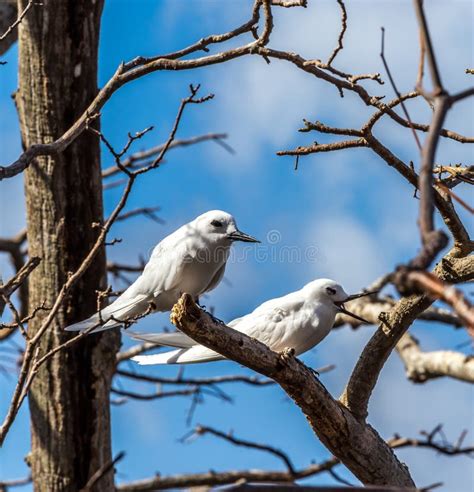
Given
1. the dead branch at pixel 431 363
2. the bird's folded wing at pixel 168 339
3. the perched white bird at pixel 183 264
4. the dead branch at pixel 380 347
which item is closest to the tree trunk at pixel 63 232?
the perched white bird at pixel 183 264

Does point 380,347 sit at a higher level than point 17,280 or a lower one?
lower

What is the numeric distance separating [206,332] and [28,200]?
236cm

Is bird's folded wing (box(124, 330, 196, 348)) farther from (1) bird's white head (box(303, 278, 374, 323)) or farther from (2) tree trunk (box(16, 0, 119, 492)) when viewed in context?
(2) tree trunk (box(16, 0, 119, 492))

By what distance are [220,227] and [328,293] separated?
739 millimetres

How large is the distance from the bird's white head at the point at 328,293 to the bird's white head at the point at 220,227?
54 cm

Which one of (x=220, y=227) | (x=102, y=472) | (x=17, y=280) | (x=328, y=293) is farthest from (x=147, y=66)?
(x=102, y=472)

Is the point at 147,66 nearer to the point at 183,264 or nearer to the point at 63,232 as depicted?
the point at 183,264

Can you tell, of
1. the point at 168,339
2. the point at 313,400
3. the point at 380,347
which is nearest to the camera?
the point at 313,400

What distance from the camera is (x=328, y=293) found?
15.5 feet

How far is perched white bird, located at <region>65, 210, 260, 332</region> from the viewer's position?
4352 mm

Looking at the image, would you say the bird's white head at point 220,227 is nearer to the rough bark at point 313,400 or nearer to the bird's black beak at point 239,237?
the bird's black beak at point 239,237

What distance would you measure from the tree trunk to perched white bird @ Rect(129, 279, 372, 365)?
30.6 inches

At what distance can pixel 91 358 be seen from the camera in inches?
209

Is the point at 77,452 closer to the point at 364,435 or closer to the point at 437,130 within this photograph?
the point at 364,435
